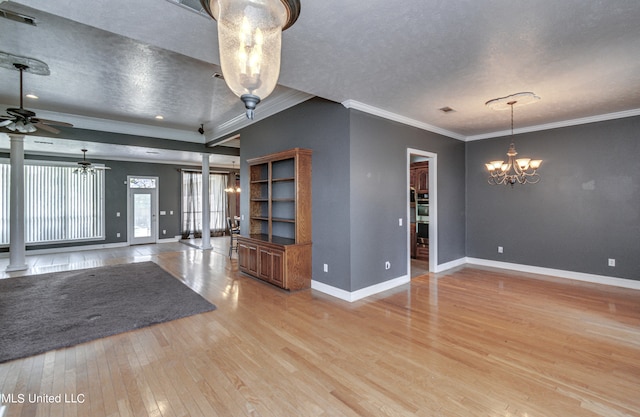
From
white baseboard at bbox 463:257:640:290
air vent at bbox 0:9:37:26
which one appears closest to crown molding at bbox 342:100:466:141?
white baseboard at bbox 463:257:640:290

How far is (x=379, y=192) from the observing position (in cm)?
452

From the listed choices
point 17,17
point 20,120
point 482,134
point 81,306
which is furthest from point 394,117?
point 81,306

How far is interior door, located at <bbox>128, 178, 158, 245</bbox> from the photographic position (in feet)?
31.5

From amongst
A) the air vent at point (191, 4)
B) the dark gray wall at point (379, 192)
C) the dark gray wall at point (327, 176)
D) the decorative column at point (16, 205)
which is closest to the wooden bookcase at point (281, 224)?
the dark gray wall at point (327, 176)

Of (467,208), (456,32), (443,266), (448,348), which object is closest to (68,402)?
(448,348)

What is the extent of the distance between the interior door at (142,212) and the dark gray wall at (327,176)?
7239mm

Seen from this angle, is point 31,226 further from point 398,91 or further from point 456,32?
point 456,32

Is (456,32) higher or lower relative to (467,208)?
higher

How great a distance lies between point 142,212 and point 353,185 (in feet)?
28.8

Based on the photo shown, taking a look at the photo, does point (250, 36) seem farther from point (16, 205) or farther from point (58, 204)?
point (58, 204)

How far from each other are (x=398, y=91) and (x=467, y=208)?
3.93 metres

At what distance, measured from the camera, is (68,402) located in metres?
2.02

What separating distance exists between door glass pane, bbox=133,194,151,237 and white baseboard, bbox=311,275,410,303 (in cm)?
797

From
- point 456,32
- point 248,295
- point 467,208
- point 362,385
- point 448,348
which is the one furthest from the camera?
point 467,208
